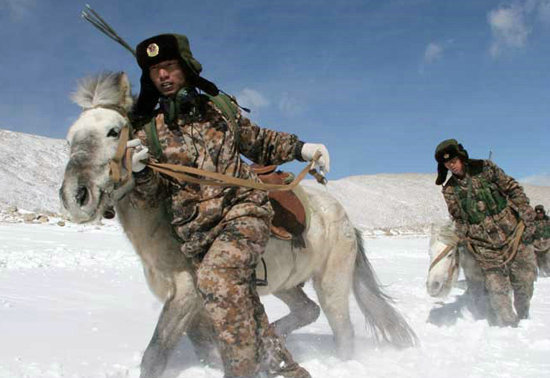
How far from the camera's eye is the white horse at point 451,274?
19.7 ft

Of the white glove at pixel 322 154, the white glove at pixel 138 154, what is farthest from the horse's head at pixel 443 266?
the white glove at pixel 138 154

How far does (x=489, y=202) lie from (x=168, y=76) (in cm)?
450

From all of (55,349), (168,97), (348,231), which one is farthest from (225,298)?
(348,231)

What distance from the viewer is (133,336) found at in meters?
4.16

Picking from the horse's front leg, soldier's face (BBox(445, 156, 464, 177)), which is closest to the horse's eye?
the horse's front leg

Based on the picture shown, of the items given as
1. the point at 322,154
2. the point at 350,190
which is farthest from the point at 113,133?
the point at 350,190

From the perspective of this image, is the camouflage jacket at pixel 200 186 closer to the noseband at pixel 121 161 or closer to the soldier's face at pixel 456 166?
the noseband at pixel 121 161

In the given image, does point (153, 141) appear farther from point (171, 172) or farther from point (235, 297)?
point (235, 297)

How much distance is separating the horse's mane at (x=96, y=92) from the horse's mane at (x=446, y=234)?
Answer: 4.82 m

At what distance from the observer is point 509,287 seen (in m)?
5.72

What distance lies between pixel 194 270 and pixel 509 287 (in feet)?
14.5

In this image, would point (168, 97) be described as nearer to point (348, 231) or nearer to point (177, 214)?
point (177, 214)

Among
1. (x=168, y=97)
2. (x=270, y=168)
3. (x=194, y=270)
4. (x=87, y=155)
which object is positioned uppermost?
(x=168, y=97)

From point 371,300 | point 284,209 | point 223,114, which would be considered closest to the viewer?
point 223,114
